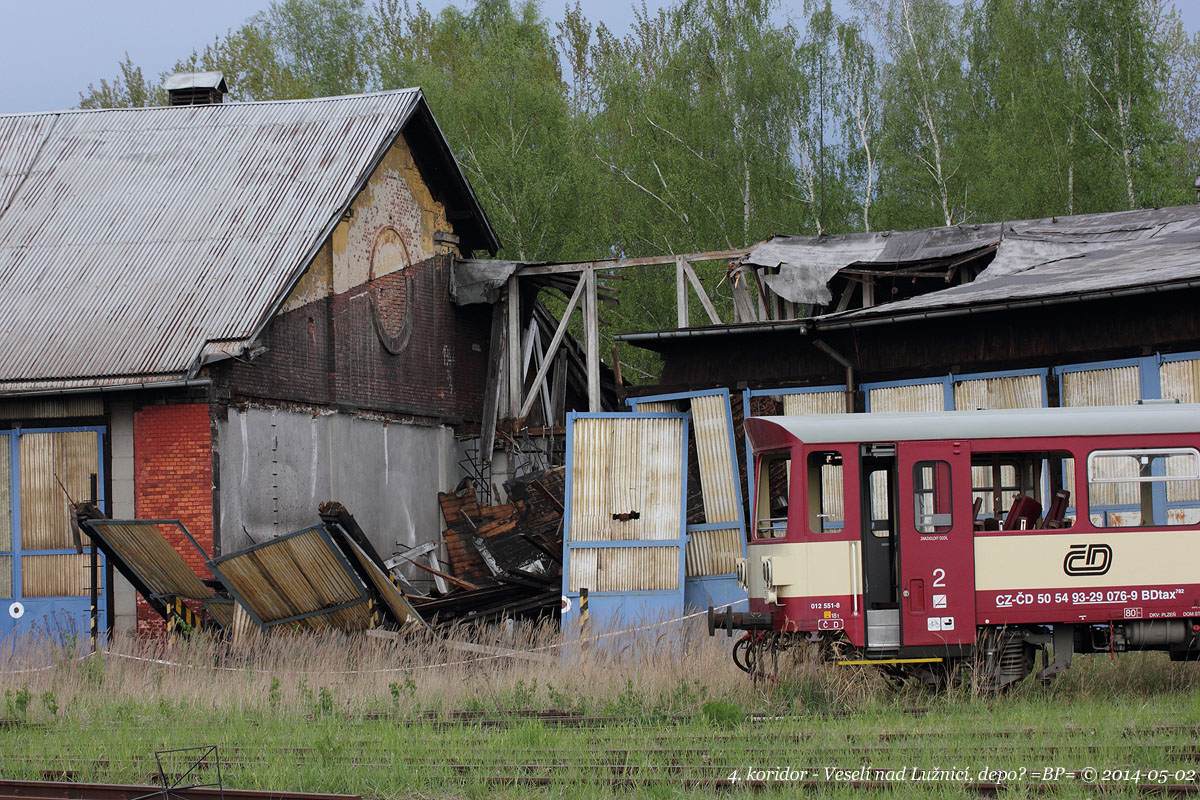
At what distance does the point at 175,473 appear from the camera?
58.5 feet

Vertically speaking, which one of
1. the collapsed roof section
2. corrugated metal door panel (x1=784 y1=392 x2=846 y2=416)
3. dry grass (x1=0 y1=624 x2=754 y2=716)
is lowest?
dry grass (x1=0 y1=624 x2=754 y2=716)

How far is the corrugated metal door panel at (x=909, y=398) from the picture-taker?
630 inches

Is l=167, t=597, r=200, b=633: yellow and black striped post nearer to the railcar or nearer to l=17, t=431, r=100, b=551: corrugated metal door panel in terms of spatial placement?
l=17, t=431, r=100, b=551: corrugated metal door panel

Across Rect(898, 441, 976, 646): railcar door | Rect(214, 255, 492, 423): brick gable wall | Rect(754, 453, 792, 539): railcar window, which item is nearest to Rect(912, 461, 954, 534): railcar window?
Rect(898, 441, 976, 646): railcar door

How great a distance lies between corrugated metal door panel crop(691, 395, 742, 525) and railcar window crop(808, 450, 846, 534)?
5168mm

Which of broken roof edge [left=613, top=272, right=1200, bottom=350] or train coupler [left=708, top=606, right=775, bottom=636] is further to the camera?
broken roof edge [left=613, top=272, right=1200, bottom=350]

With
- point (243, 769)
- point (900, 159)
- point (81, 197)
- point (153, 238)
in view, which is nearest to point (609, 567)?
Answer: point (243, 769)

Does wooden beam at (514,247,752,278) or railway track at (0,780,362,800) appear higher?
wooden beam at (514,247,752,278)

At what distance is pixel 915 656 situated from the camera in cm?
1129

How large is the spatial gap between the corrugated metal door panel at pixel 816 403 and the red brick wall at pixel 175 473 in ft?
26.5

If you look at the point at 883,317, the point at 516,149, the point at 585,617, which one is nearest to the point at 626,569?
the point at 585,617

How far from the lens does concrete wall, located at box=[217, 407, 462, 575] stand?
59.8 feet

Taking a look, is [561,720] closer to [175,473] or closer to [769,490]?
[769,490]

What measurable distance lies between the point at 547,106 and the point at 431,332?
15.9 metres
